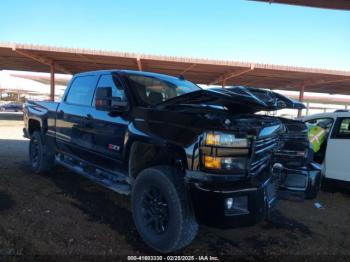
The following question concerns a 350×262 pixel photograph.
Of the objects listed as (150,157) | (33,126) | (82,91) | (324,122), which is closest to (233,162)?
(150,157)

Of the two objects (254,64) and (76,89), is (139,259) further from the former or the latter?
(254,64)

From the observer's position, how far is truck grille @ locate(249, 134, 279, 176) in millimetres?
2981

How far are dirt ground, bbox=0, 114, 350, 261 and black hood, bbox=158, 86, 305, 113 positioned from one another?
4.97 ft

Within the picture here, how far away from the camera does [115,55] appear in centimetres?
1583

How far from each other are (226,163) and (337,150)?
11.7 feet

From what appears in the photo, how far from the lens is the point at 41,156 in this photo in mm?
5977

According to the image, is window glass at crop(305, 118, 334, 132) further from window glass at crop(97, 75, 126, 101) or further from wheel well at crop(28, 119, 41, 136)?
wheel well at crop(28, 119, 41, 136)

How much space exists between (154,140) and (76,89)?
2503mm

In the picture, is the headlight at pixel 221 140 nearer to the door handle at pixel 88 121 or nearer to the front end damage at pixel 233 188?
the front end damage at pixel 233 188

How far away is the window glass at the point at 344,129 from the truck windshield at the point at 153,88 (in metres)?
2.84

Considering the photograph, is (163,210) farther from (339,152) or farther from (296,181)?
(339,152)

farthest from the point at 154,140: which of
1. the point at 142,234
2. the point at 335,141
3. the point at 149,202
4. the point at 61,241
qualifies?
the point at 335,141

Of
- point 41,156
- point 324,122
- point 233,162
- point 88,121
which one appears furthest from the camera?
point 324,122

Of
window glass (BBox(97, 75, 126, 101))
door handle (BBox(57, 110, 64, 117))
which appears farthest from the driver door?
door handle (BBox(57, 110, 64, 117))
